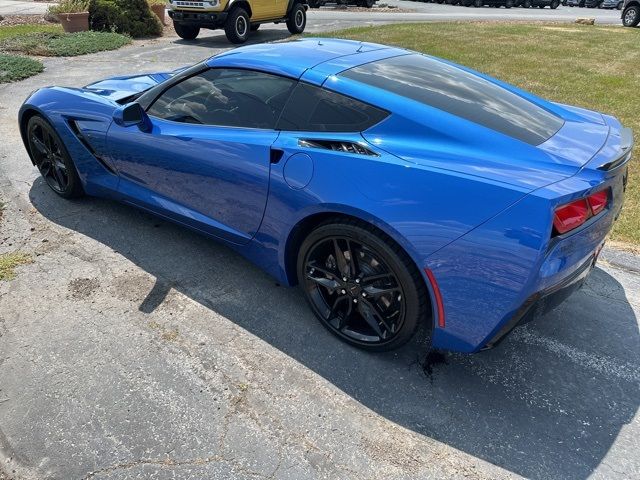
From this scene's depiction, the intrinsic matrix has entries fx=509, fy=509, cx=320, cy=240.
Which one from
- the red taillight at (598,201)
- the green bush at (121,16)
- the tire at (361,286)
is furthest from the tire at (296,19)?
the red taillight at (598,201)

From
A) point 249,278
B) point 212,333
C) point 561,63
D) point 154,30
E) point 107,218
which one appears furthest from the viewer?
point 154,30

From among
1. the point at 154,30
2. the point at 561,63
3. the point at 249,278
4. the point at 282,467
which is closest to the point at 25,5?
the point at 154,30

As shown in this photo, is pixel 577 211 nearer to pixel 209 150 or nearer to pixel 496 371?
pixel 496 371

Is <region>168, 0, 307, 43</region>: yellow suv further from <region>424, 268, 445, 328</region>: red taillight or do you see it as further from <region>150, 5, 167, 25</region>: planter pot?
<region>424, 268, 445, 328</region>: red taillight

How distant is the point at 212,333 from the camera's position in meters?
2.87

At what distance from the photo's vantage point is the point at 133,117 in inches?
129

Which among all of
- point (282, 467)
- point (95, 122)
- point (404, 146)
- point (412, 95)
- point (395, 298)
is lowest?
point (282, 467)

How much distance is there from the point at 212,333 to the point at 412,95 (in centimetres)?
169

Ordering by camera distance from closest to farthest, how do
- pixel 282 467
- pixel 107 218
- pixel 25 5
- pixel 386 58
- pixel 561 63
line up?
pixel 282 467, pixel 386 58, pixel 107 218, pixel 561 63, pixel 25 5

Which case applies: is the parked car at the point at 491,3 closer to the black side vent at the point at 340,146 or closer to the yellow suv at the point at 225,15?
the yellow suv at the point at 225,15

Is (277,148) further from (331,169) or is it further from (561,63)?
(561,63)

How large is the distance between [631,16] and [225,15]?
1406 centimetres

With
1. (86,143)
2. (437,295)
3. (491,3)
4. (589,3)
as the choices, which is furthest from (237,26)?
(589,3)

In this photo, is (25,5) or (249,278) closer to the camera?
(249,278)
